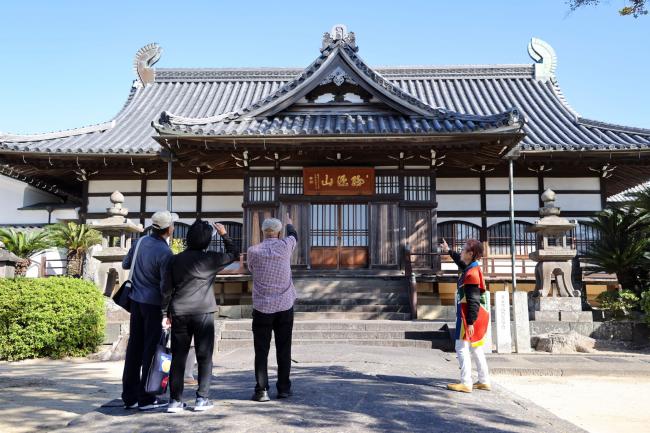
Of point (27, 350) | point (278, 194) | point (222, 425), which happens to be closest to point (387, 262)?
point (278, 194)

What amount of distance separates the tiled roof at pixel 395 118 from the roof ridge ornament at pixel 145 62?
27cm

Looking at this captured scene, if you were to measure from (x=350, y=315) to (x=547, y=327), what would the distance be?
13.8 ft

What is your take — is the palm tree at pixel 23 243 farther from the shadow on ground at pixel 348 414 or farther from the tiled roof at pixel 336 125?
the shadow on ground at pixel 348 414

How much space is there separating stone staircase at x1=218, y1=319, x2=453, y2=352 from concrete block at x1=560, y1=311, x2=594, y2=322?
2445mm

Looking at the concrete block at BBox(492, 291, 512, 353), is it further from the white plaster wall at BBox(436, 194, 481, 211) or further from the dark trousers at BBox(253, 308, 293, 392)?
the white plaster wall at BBox(436, 194, 481, 211)

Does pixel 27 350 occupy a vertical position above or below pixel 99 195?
below

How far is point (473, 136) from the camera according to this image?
1294cm

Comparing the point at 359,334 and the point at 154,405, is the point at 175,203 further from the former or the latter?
the point at 154,405

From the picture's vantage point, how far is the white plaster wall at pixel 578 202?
1531 centimetres

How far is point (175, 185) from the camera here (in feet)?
52.3

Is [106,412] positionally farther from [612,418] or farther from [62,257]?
[62,257]

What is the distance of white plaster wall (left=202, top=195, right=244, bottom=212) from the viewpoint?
15719mm

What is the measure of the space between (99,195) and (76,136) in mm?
2091

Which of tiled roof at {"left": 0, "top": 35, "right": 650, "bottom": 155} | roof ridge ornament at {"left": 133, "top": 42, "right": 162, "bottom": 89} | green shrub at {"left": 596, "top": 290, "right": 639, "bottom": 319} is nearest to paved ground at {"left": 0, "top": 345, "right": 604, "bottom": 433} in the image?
green shrub at {"left": 596, "top": 290, "right": 639, "bottom": 319}
